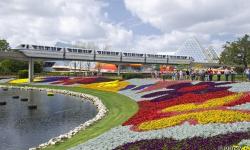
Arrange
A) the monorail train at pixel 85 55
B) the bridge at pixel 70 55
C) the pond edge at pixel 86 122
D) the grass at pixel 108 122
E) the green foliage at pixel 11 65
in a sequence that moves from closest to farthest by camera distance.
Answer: the grass at pixel 108 122
the pond edge at pixel 86 122
the bridge at pixel 70 55
the monorail train at pixel 85 55
the green foliage at pixel 11 65

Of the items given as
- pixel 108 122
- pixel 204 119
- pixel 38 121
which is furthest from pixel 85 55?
pixel 204 119

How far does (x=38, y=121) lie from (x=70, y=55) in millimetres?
73150

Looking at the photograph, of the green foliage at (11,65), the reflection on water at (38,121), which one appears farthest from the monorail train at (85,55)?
the reflection on water at (38,121)

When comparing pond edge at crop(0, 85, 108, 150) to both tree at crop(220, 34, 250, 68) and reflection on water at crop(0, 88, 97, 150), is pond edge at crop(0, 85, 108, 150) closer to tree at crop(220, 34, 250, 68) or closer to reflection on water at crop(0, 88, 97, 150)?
reflection on water at crop(0, 88, 97, 150)

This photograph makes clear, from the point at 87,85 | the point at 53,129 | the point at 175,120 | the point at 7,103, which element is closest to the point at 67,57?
the point at 87,85

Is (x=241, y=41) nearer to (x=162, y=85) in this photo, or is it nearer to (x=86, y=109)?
(x=162, y=85)

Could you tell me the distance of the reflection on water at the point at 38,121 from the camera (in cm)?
2769

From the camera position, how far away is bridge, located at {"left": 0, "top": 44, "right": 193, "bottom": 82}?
97000mm

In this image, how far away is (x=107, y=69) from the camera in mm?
184000

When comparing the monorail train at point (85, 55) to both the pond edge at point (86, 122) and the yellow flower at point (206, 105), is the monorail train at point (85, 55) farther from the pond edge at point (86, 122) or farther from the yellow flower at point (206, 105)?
the yellow flower at point (206, 105)

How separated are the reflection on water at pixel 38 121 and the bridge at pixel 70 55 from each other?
47.6 m

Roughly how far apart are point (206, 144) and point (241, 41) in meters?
92.6

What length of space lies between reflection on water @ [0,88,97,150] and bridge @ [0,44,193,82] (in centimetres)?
4764

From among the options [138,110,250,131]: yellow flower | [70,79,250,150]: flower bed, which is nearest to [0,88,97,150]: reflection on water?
[70,79,250,150]: flower bed
